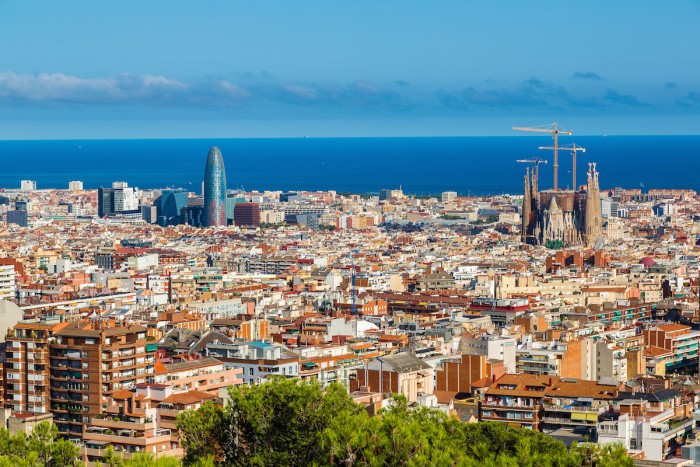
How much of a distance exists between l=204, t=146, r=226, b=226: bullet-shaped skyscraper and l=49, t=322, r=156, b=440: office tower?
7617 centimetres

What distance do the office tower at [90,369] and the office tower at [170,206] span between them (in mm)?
78954

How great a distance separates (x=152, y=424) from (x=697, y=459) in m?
7.49

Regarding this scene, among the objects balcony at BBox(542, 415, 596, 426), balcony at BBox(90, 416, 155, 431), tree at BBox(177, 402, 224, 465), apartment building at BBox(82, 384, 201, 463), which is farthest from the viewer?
balcony at BBox(542, 415, 596, 426)

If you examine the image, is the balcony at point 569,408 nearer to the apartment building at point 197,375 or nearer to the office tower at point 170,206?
the apartment building at point 197,375

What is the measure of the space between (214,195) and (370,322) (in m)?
66.5

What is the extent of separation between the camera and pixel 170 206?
11025 centimetres

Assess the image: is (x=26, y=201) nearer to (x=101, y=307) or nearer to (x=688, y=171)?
(x=101, y=307)

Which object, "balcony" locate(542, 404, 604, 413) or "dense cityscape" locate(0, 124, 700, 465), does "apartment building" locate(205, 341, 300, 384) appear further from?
"balcony" locate(542, 404, 604, 413)

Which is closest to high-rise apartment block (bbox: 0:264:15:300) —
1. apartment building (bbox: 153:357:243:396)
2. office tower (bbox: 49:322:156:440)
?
apartment building (bbox: 153:357:243:396)

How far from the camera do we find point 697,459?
2289cm

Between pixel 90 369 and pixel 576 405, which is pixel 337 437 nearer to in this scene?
pixel 576 405

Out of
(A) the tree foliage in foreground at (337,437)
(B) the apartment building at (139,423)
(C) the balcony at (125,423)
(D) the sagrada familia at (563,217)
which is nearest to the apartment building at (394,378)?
(B) the apartment building at (139,423)

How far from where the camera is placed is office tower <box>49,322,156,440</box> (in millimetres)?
27734

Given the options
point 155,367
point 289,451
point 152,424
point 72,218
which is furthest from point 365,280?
point 72,218
